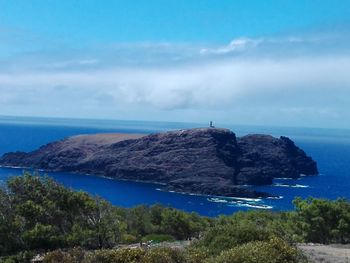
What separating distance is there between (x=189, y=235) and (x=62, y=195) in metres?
15.2

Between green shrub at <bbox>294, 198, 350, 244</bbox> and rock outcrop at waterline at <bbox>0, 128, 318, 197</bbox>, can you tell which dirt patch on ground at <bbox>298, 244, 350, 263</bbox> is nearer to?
green shrub at <bbox>294, 198, 350, 244</bbox>

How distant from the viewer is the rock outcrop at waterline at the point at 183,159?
109438 millimetres

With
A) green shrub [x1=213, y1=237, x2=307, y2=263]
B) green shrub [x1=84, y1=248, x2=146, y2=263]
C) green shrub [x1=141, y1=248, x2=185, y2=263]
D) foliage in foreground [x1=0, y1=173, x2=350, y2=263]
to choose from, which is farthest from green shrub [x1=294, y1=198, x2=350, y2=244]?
green shrub [x1=84, y1=248, x2=146, y2=263]

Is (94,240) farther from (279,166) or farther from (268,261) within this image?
(279,166)

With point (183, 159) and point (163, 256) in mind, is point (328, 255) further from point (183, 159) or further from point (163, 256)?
point (183, 159)

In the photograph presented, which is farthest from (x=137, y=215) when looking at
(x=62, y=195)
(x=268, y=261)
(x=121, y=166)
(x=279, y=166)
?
(x=279, y=166)

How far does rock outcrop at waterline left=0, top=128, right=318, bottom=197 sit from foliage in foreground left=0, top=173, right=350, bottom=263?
65219mm

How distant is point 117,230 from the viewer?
22656 millimetres

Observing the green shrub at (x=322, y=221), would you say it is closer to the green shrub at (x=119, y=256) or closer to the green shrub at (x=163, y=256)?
the green shrub at (x=163, y=256)

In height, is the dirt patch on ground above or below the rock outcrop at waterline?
above

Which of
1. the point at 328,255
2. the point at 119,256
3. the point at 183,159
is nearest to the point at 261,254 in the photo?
the point at 119,256

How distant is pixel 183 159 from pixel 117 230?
92235mm

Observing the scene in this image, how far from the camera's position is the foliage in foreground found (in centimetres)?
1366

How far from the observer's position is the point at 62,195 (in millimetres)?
21953
